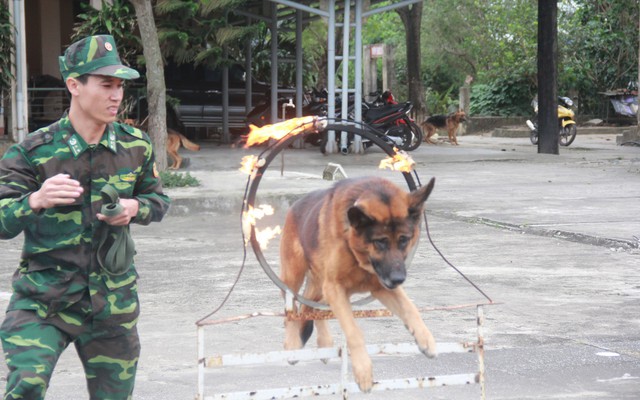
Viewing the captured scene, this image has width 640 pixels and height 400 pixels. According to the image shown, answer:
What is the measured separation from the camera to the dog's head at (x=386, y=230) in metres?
3.90

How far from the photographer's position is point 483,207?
13867 millimetres

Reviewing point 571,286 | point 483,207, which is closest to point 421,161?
point 483,207

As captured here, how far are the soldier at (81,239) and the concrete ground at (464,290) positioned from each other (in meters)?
0.82

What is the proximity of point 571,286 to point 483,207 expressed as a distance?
518cm

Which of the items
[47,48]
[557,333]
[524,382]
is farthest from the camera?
[47,48]

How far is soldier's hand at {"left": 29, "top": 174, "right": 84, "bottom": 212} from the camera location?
368cm

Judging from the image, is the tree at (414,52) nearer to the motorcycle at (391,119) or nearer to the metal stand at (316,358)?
the motorcycle at (391,119)

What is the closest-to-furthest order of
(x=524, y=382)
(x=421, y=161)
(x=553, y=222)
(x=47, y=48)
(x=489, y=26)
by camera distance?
1. (x=524, y=382)
2. (x=553, y=222)
3. (x=421, y=161)
4. (x=47, y=48)
5. (x=489, y=26)

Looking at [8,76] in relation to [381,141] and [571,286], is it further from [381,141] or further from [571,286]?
[381,141]

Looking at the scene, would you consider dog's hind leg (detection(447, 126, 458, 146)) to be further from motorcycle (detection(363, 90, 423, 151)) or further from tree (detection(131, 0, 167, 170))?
tree (detection(131, 0, 167, 170))

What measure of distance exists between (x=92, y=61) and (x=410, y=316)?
61.4 inches

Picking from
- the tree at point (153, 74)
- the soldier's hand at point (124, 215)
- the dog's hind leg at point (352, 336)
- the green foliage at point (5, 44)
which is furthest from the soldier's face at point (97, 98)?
the green foliage at point (5, 44)

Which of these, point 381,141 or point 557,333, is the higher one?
point 381,141

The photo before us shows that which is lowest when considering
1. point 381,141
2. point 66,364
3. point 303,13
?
point 66,364
